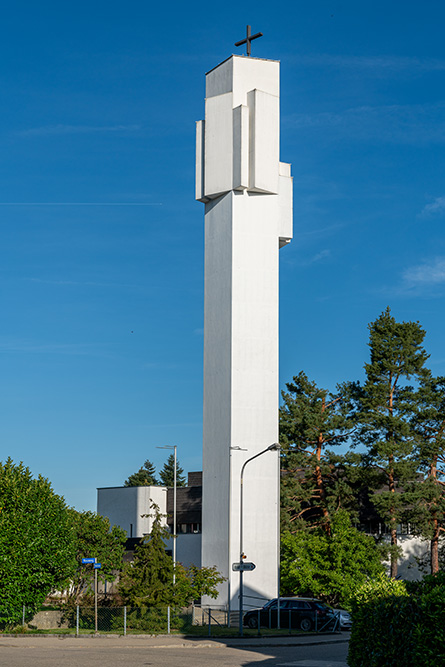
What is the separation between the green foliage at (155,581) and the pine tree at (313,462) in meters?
18.0

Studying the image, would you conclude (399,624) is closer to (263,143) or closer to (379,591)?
(379,591)

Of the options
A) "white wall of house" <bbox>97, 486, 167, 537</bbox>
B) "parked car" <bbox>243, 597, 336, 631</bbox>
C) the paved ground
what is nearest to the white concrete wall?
"white wall of house" <bbox>97, 486, 167, 537</bbox>

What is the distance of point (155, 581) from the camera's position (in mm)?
41094

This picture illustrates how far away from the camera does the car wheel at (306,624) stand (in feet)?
136

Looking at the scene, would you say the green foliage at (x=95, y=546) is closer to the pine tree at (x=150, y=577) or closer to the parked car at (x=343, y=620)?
the pine tree at (x=150, y=577)

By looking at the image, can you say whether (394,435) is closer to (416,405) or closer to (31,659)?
(416,405)

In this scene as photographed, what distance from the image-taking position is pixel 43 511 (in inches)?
1565

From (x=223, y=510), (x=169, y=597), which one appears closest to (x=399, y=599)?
(x=169, y=597)

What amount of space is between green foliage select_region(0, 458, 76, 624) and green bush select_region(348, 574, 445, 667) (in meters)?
23.5

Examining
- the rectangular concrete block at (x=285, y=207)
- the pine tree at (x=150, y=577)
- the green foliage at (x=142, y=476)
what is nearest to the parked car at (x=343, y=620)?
the pine tree at (x=150, y=577)

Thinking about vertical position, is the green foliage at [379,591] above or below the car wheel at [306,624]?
above

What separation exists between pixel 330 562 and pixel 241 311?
17742mm

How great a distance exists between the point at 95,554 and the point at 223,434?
12252 mm

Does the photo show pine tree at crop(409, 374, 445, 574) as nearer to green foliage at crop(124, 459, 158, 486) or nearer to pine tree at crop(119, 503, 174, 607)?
pine tree at crop(119, 503, 174, 607)
